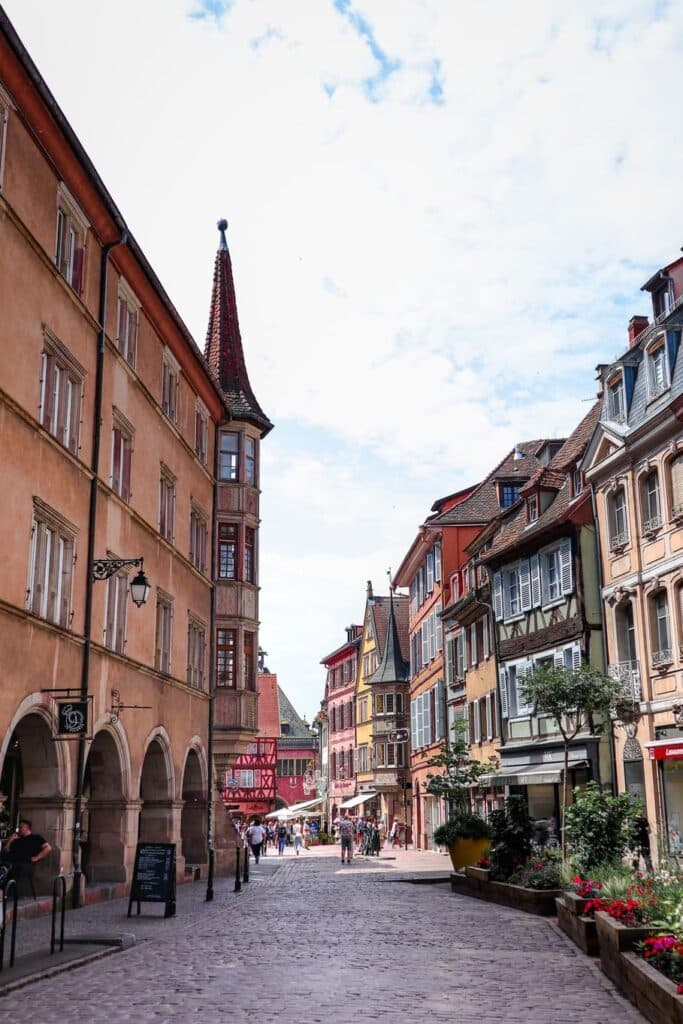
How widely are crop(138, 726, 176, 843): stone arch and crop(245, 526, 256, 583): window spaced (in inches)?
377

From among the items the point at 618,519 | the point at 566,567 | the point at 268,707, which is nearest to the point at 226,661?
the point at 566,567

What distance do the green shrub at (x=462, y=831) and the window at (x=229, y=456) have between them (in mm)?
13483

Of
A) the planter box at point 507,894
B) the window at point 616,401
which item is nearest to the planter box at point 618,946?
the planter box at point 507,894

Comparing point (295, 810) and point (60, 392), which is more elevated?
point (60, 392)

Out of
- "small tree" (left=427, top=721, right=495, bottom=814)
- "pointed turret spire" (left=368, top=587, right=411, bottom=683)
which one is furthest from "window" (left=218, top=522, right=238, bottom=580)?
"pointed turret spire" (left=368, top=587, right=411, bottom=683)

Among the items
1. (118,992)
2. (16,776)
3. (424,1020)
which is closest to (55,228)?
(16,776)

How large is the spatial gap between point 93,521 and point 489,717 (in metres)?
25.1

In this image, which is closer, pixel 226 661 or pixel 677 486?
pixel 677 486

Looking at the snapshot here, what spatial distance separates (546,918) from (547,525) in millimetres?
18659

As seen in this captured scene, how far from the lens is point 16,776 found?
2427 cm

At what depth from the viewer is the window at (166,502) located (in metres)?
28.2

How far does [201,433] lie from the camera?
32.9 meters

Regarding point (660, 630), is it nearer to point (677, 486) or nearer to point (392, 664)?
point (677, 486)

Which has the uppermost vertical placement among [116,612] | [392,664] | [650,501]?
[392,664]
